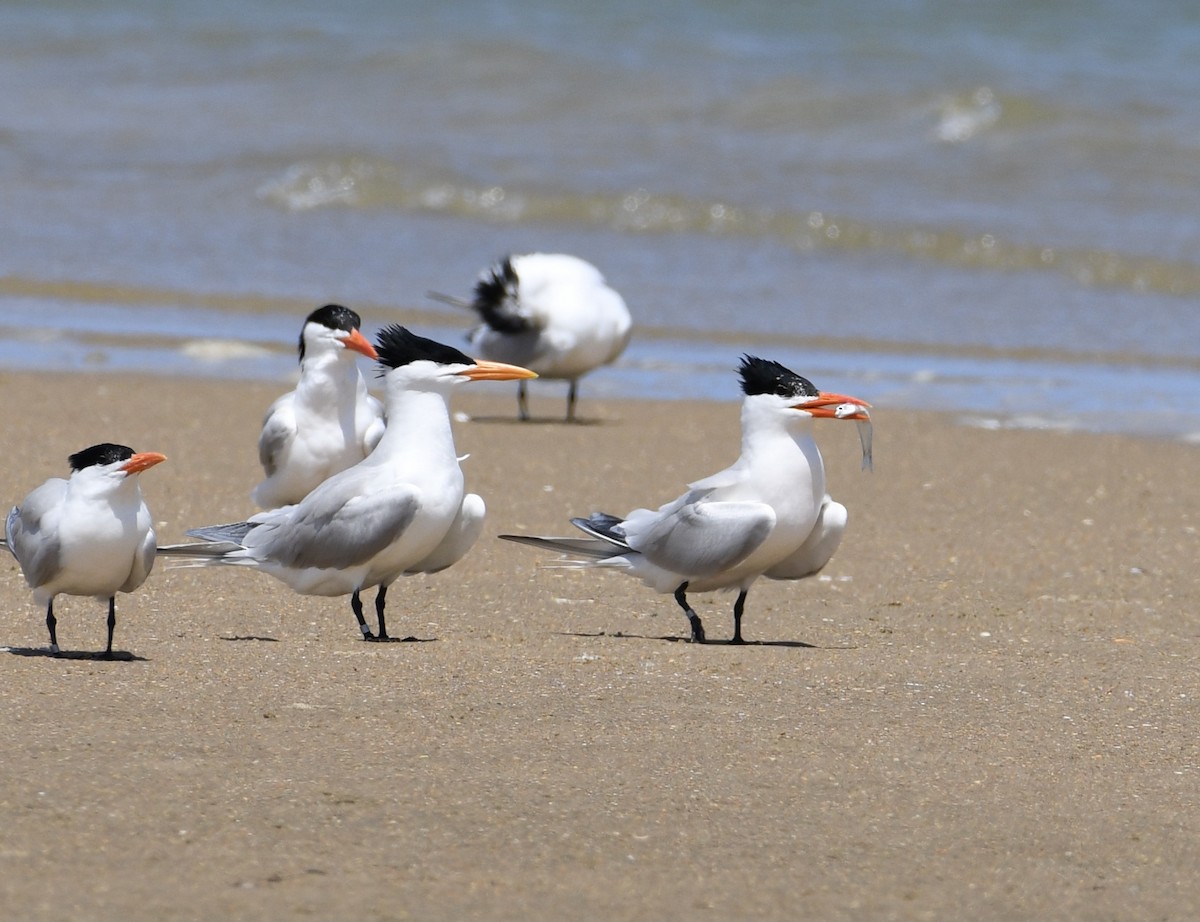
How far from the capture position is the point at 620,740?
4.40 m

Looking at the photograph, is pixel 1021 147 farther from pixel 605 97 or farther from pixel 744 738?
pixel 744 738

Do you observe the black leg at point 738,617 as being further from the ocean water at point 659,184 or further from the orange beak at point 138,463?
the ocean water at point 659,184

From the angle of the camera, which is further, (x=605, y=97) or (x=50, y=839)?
(x=605, y=97)

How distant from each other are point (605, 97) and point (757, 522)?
54.9 feet

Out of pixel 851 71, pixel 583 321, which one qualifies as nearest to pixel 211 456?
pixel 583 321

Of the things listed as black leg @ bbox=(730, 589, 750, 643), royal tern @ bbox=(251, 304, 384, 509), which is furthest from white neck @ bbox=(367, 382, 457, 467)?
royal tern @ bbox=(251, 304, 384, 509)

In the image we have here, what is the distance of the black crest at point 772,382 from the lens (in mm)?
5691

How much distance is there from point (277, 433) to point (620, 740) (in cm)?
271

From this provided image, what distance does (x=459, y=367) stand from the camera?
221 inches

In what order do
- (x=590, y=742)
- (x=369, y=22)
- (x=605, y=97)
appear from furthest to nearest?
(x=369, y=22) → (x=605, y=97) → (x=590, y=742)

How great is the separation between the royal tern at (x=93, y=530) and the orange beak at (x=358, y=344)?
5.79 feet

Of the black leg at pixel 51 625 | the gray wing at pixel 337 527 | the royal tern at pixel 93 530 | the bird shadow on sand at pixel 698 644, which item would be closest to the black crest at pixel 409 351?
the gray wing at pixel 337 527

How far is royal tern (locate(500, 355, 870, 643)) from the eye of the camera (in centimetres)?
555

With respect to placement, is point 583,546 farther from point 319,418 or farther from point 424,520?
point 319,418
